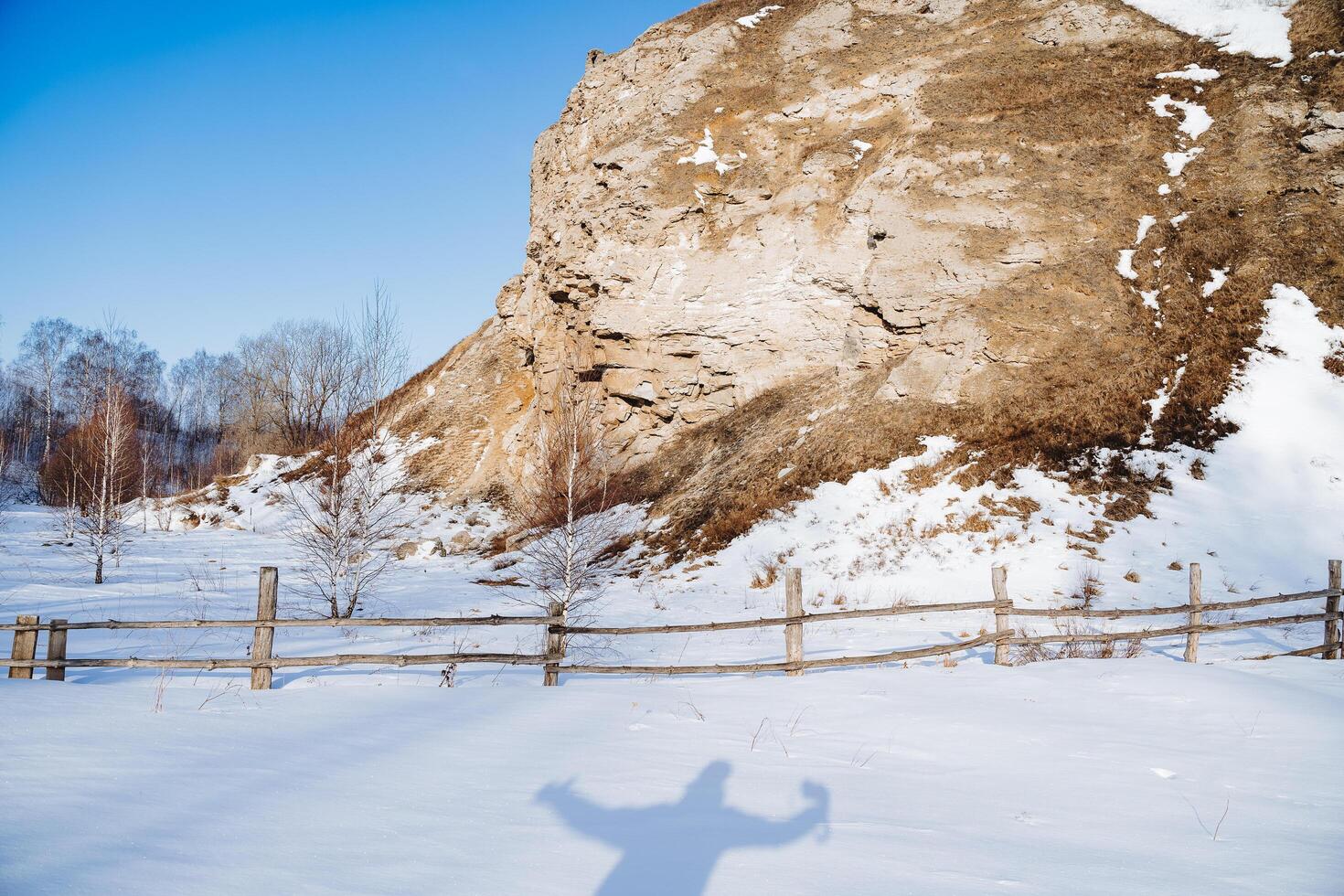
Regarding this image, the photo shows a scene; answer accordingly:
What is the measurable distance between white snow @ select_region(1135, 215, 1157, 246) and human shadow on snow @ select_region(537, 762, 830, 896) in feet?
78.2

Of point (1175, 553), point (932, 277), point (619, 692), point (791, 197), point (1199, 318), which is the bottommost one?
point (619, 692)

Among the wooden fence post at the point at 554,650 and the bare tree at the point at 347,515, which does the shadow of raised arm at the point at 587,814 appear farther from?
the bare tree at the point at 347,515

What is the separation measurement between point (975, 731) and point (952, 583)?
361 inches

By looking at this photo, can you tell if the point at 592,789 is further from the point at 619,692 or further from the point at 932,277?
the point at 932,277

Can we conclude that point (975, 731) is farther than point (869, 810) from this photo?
Yes

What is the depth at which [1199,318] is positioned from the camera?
66.1 ft

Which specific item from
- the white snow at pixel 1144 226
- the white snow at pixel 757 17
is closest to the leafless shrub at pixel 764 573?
the white snow at pixel 1144 226

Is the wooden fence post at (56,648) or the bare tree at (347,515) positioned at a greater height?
the bare tree at (347,515)

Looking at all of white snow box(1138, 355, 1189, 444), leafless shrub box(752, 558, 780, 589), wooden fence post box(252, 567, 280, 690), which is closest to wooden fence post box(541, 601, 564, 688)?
wooden fence post box(252, 567, 280, 690)

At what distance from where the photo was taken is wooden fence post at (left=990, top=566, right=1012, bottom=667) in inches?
376

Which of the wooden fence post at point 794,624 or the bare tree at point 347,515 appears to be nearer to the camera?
the wooden fence post at point 794,624

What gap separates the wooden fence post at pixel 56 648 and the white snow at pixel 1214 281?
26620 millimetres

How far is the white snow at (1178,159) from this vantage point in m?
23.5

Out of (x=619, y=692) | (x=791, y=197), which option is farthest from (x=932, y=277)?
(x=619, y=692)
